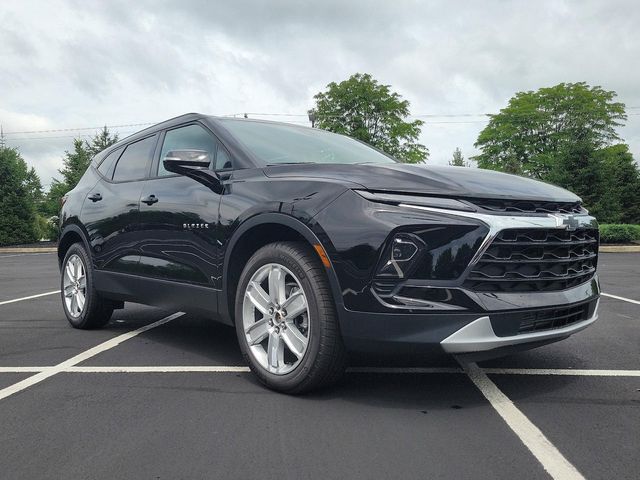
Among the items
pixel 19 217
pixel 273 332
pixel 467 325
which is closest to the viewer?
pixel 467 325

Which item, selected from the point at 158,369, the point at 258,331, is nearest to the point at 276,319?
the point at 258,331

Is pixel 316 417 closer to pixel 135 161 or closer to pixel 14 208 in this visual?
pixel 135 161

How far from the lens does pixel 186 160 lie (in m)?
3.69

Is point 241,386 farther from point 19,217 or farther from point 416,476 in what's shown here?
point 19,217

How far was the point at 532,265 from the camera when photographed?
294cm

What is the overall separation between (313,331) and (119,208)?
2.52m

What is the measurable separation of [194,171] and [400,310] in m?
1.78

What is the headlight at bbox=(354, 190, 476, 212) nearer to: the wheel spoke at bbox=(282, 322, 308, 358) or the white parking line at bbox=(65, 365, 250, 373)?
the wheel spoke at bbox=(282, 322, 308, 358)

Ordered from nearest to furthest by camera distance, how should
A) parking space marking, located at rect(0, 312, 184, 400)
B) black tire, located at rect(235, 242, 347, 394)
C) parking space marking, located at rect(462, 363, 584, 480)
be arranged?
parking space marking, located at rect(462, 363, 584, 480) < black tire, located at rect(235, 242, 347, 394) < parking space marking, located at rect(0, 312, 184, 400)

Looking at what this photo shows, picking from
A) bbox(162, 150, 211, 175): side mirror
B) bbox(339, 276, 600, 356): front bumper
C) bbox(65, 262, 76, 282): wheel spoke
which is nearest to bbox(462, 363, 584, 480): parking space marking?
bbox(339, 276, 600, 356): front bumper

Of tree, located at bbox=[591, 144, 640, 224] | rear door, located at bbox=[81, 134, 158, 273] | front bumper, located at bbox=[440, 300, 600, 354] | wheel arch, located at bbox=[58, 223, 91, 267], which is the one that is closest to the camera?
front bumper, located at bbox=[440, 300, 600, 354]

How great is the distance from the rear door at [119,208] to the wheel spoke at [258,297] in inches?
58.2

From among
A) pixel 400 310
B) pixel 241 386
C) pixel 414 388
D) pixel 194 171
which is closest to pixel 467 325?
pixel 400 310

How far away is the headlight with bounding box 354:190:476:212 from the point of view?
2850 mm
